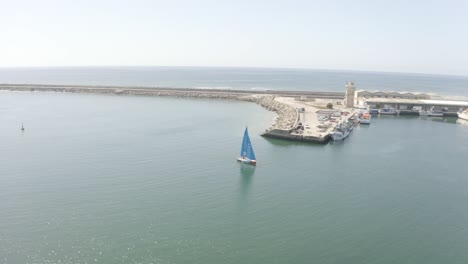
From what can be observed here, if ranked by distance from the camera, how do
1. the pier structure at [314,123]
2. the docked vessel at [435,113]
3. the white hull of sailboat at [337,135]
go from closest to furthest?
the pier structure at [314,123]
the white hull of sailboat at [337,135]
the docked vessel at [435,113]

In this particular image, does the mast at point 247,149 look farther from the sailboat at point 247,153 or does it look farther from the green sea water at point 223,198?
the green sea water at point 223,198

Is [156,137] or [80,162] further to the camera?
[156,137]

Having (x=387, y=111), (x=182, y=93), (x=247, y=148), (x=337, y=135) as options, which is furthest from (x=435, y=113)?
(x=182, y=93)

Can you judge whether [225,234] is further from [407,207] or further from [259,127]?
[259,127]

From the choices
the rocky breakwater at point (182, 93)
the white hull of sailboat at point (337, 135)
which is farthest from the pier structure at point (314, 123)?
the rocky breakwater at point (182, 93)

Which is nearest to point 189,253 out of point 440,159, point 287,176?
point 287,176

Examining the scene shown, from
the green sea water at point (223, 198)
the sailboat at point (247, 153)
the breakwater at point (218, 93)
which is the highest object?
the breakwater at point (218, 93)
